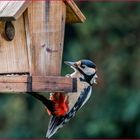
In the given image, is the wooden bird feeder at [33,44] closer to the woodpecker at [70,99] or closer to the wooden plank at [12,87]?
the wooden plank at [12,87]

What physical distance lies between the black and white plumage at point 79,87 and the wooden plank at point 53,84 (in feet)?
0.91

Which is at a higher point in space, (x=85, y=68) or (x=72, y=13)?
(x=72, y=13)

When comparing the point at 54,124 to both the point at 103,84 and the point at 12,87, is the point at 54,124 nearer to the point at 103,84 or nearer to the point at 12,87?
the point at 12,87

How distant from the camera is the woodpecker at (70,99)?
6.57 meters

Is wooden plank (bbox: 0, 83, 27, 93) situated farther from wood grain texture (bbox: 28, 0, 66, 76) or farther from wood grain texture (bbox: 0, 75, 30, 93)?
wood grain texture (bbox: 28, 0, 66, 76)

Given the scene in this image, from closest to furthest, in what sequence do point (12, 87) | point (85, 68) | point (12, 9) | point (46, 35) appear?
point (12, 87) < point (12, 9) < point (46, 35) < point (85, 68)

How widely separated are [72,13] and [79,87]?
20.6 inches

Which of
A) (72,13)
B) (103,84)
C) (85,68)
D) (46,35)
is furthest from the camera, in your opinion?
(103,84)

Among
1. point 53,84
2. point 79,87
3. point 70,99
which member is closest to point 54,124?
point 70,99

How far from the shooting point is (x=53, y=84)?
6250 mm

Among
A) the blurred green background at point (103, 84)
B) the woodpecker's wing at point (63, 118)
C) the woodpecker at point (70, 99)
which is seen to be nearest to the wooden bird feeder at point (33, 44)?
the woodpecker at point (70, 99)

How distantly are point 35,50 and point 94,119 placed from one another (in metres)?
6.77

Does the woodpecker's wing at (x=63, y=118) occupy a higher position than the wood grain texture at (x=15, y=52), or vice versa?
the wood grain texture at (x=15, y=52)

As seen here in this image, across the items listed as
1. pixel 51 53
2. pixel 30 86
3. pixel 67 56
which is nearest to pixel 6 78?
pixel 30 86
